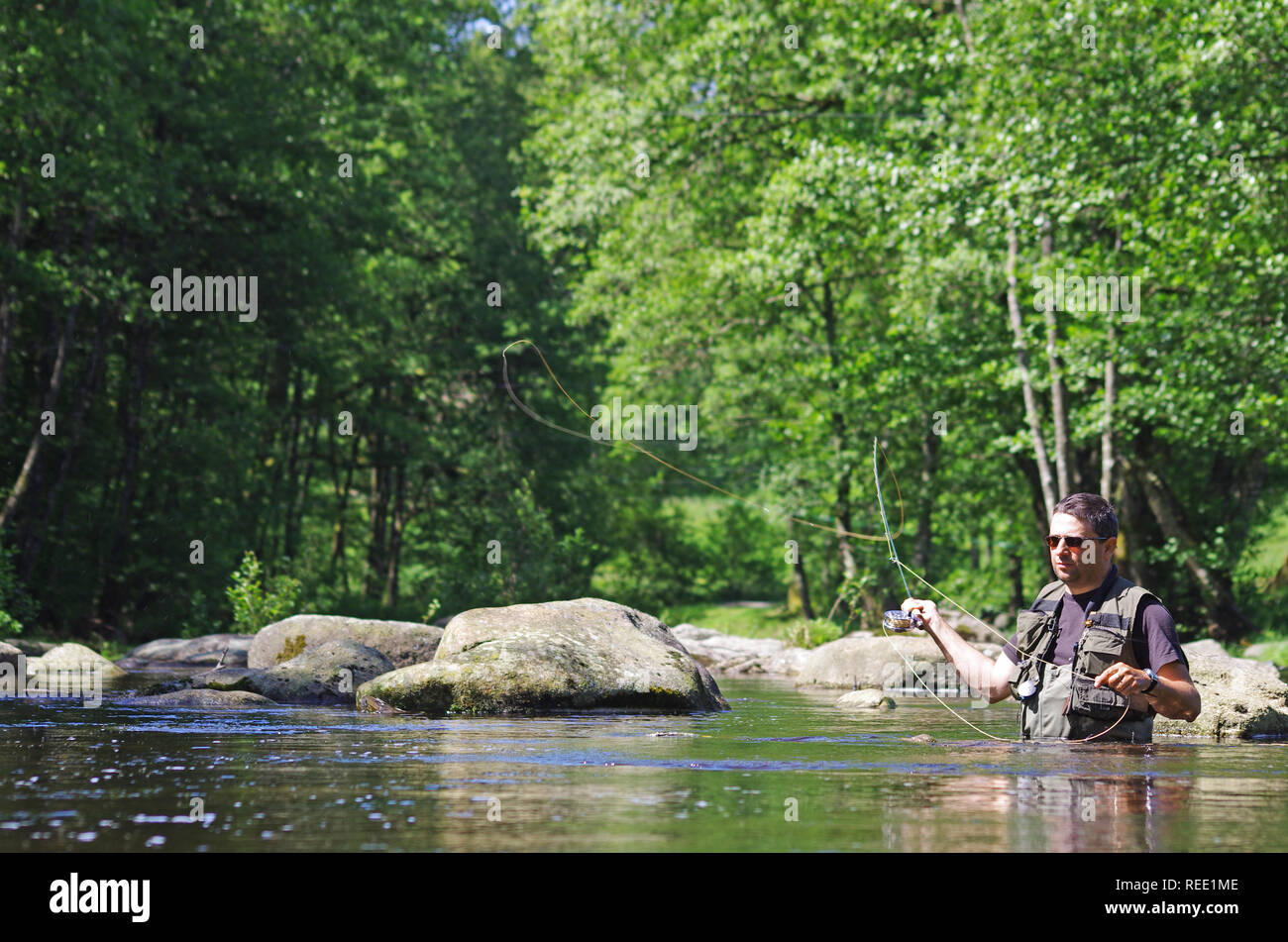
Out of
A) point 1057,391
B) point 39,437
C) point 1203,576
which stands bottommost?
point 1203,576

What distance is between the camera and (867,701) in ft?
41.7

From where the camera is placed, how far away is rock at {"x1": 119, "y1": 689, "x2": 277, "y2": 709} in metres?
11.8


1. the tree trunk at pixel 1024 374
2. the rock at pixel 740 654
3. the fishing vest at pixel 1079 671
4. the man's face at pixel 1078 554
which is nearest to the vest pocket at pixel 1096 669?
the fishing vest at pixel 1079 671

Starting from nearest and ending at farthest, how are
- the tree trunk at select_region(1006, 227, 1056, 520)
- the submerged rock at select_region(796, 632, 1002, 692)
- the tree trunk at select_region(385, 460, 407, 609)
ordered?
the submerged rock at select_region(796, 632, 1002, 692), the tree trunk at select_region(1006, 227, 1056, 520), the tree trunk at select_region(385, 460, 407, 609)

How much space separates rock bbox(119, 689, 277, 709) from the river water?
4.39 ft

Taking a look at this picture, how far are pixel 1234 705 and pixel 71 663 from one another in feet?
37.5

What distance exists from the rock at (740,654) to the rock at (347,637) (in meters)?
4.46

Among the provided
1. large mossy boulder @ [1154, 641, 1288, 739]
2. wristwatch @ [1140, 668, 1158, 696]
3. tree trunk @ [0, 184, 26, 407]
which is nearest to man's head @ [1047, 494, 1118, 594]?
wristwatch @ [1140, 668, 1158, 696]

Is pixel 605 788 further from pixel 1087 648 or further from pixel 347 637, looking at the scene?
pixel 347 637

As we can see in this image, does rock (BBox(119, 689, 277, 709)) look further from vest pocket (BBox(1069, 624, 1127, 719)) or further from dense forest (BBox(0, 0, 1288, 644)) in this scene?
dense forest (BBox(0, 0, 1288, 644))

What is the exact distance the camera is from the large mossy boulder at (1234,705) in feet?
33.0

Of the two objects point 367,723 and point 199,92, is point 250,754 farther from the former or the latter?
point 199,92

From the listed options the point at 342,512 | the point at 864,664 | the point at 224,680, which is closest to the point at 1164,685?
the point at 224,680
